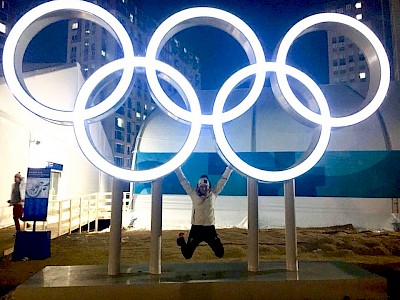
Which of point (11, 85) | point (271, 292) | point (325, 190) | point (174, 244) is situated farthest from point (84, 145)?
point (325, 190)

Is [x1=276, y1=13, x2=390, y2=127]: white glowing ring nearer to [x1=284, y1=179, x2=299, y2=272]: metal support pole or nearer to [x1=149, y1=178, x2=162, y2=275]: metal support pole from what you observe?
[x1=284, y1=179, x2=299, y2=272]: metal support pole

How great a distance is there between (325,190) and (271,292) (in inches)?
364

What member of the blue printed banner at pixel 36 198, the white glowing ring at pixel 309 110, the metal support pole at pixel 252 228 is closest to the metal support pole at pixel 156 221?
the metal support pole at pixel 252 228

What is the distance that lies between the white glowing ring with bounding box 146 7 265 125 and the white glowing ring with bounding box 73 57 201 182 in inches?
5.1

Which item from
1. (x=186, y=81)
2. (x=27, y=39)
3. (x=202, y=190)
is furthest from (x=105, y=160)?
(x=27, y=39)

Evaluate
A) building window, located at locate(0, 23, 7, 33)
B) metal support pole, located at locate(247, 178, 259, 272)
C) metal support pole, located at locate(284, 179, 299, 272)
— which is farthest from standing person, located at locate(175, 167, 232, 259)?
building window, located at locate(0, 23, 7, 33)

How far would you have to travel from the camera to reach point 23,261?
23.2 feet

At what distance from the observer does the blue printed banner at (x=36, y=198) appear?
7062mm

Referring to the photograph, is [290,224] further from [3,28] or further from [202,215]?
[3,28]

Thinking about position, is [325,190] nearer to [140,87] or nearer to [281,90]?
[281,90]

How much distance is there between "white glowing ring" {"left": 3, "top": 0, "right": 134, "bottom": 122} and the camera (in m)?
4.00

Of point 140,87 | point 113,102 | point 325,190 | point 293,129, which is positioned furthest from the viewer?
point 140,87

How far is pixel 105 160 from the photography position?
Answer: 4.08 m

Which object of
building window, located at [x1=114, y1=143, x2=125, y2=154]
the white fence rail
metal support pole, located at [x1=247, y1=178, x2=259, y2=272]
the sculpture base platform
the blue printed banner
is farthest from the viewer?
building window, located at [x1=114, y1=143, x2=125, y2=154]
